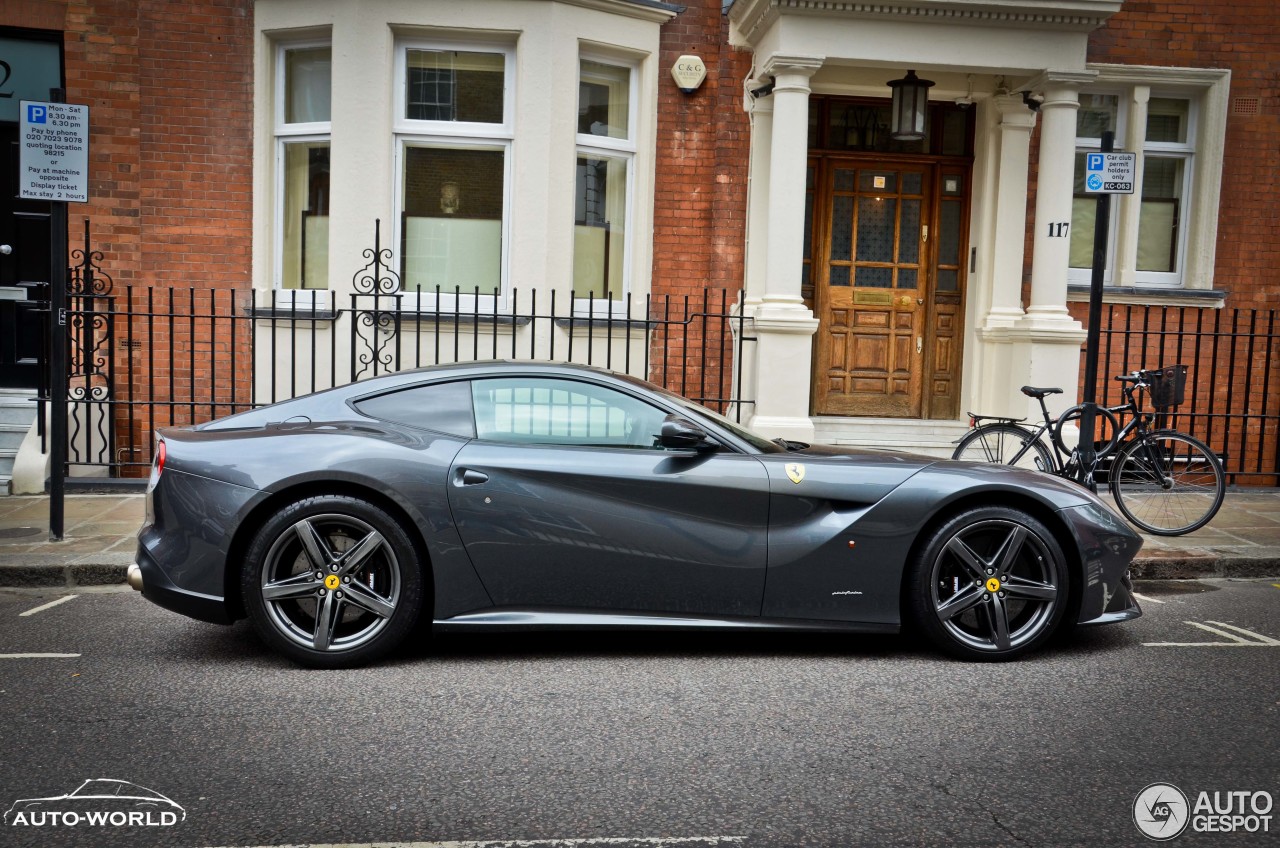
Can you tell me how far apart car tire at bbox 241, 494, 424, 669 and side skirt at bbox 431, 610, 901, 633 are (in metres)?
0.22

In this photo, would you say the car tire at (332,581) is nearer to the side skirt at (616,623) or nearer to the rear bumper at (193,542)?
the rear bumper at (193,542)

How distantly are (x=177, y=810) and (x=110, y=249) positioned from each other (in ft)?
26.8

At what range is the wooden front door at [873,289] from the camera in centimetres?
1098

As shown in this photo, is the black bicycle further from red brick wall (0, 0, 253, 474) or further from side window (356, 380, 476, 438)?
red brick wall (0, 0, 253, 474)

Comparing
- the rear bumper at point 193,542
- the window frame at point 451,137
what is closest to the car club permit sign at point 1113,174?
the window frame at point 451,137

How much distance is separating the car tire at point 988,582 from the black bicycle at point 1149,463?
10.7 feet

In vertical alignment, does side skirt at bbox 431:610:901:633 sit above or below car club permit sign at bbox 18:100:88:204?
below

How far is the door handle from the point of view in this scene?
4652mm

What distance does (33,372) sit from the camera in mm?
10219

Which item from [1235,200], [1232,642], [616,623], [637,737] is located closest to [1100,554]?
[1232,642]

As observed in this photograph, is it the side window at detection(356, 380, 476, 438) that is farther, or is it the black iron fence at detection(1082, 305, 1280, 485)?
the black iron fence at detection(1082, 305, 1280, 485)

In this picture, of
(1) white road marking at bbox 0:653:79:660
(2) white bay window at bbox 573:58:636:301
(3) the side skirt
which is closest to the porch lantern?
(2) white bay window at bbox 573:58:636:301

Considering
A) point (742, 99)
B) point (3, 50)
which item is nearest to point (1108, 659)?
point (742, 99)

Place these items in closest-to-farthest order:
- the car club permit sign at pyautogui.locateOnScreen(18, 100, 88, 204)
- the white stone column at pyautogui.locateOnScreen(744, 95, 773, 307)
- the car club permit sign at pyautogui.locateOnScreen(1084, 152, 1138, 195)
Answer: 1. the car club permit sign at pyautogui.locateOnScreen(18, 100, 88, 204)
2. the car club permit sign at pyautogui.locateOnScreen(1084, 152, 1138, 195)
3. the white stone column at pyautogui.locateOnScreen(744, 95, 773, 307)
